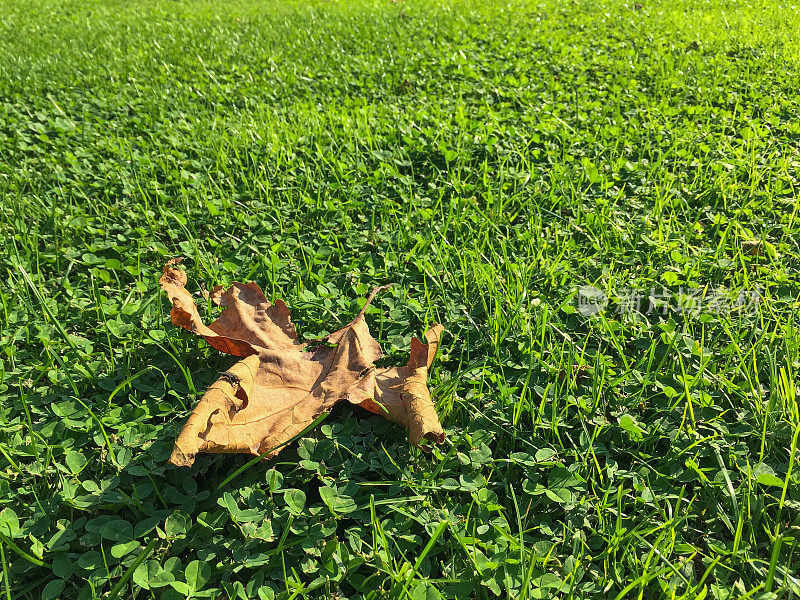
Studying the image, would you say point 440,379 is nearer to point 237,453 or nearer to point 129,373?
point 237,453

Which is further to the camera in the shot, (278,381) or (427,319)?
(427,319)

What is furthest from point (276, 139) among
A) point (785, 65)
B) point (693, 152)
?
point (785, 65)

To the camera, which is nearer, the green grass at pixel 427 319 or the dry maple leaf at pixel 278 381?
the green grass at pixel 427 319

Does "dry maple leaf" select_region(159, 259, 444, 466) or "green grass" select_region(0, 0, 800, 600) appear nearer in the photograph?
"green grass" select_region(0, 0, 800, 600)
